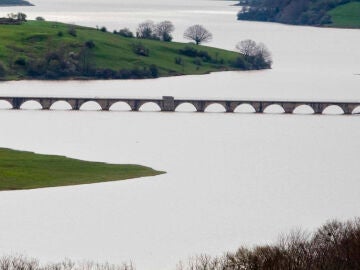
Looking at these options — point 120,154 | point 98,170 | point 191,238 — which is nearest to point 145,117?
point 120,154

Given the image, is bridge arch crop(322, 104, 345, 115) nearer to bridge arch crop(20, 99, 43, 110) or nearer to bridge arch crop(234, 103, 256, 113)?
bridge arch crop(234, 103, 256, 113)

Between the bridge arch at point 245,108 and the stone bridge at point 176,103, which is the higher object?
the stone bridge at point 176,103

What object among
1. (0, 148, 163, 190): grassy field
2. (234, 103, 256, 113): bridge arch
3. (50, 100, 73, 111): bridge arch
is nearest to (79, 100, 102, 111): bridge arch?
(50, 100, 73, 111): bridge arch

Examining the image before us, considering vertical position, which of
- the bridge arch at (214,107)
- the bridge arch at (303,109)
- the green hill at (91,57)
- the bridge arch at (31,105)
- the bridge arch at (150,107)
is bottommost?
the bridge arch at (31,105)

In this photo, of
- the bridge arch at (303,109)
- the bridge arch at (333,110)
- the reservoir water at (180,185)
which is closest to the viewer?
the reservoir water at (180,185)

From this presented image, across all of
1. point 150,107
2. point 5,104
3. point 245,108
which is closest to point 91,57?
point 150,107

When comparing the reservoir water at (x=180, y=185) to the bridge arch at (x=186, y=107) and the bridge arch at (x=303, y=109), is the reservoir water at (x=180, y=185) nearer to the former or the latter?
the bridge arch at (x=303, y=109)

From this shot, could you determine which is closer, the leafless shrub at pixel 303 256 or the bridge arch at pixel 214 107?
the leafless shrub at pixel 303 256

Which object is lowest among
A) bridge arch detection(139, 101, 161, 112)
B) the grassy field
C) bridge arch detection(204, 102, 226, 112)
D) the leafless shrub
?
the grassy field

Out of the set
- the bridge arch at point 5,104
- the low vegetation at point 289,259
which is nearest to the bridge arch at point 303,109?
the bridge arch at point 5,104

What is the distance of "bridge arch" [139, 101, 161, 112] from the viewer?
14575 cm

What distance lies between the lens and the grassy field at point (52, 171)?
9169cm

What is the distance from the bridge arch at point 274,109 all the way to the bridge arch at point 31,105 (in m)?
21.9

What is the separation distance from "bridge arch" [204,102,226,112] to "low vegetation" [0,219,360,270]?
82033 mm
